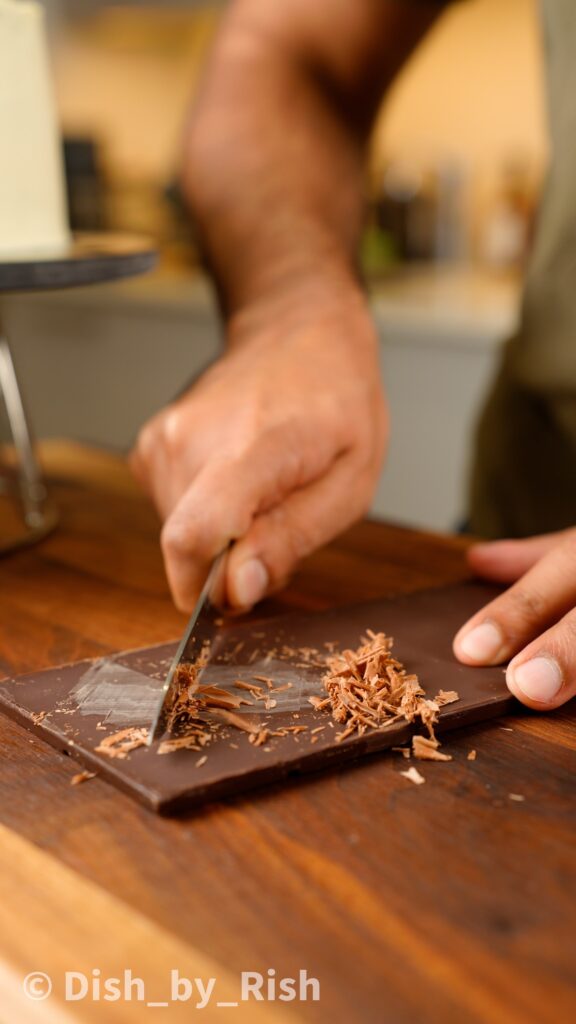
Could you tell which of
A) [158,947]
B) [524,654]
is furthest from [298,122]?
[158,947]

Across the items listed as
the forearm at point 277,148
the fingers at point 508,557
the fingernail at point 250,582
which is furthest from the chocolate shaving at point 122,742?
the forearm at point 277,148

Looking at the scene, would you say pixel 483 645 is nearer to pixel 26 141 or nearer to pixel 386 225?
pixel 26 141

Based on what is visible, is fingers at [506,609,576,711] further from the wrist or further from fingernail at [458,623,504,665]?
the wrist

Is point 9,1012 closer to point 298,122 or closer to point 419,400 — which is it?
point 298,122

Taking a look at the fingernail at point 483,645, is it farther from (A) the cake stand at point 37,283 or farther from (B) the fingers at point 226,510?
(A) the cake stand at point 37,283

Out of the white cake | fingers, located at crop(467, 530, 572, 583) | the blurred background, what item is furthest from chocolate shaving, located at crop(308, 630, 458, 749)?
the blurred background

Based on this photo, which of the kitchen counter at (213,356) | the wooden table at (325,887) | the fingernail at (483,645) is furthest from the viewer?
the kitchen counter at (213,356)
